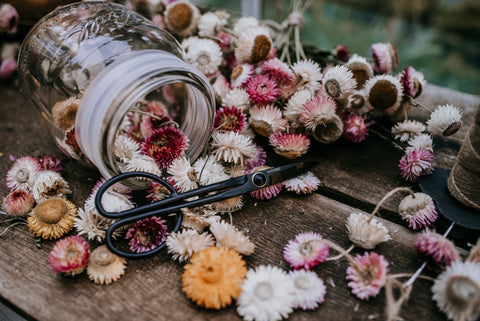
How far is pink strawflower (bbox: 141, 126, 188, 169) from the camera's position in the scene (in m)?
0.72

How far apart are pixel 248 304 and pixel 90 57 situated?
481 mm

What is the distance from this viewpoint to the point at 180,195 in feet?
2.10

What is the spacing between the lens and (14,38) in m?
1.15

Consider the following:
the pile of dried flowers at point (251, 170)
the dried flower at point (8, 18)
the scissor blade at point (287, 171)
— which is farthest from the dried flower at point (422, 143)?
the dried flower at point (8, 18)

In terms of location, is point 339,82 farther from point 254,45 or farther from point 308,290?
point 308,290

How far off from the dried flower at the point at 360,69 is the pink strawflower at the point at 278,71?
0.13 meters

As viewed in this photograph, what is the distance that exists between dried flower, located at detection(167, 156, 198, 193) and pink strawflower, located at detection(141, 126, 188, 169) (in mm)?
23

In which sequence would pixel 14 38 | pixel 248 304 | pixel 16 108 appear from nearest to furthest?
pixel 248 304
pixel 16 108
pixel 14 38

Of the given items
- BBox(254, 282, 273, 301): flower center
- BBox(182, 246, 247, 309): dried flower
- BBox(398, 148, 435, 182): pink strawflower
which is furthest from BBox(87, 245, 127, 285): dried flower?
BBox(398, 148, 435, 182): pink strawflower

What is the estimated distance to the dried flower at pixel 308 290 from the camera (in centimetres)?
55

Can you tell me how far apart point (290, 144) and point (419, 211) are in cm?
25

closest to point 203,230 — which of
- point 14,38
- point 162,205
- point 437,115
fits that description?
point 162,205

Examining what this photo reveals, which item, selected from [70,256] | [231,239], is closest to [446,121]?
[231,239]

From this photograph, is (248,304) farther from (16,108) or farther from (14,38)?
(14,38)
